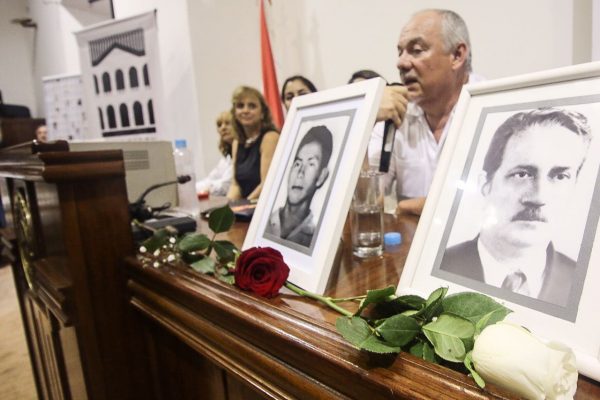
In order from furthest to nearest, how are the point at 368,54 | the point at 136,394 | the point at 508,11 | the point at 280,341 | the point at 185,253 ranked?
the point at 368,54 < the point at 508,11 < the point at 136,394 < the point at 185,253 < the point at 280,341

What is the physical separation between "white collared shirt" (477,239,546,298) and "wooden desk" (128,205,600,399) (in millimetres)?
81

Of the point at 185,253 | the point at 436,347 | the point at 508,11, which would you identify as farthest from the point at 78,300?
the point at 508,11

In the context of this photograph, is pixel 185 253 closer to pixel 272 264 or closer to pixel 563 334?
pixel 272 264

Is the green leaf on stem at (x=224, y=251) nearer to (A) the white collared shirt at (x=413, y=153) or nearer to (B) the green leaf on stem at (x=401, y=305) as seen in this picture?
(B) the green leaf on stem at (x=401, y=305)

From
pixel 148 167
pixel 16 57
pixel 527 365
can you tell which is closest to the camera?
pixel 527 365

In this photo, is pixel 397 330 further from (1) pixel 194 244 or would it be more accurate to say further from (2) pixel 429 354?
(1) pixel 194 244

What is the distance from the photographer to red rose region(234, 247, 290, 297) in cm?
47

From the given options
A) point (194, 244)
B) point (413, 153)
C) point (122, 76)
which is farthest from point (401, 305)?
point (122, 76)

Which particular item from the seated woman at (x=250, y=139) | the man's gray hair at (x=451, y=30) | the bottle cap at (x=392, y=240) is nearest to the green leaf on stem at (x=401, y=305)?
the bottle cap at (x=392, y=240)

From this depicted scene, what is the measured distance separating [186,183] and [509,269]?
1079 millimetres

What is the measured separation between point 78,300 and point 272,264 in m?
0.48

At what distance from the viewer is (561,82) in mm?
367

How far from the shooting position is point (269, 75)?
2.92m

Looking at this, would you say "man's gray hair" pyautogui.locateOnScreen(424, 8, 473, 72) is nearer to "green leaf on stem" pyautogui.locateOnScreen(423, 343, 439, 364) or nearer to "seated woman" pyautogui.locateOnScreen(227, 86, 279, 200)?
"seated woman" pyautogui.locateOnScreen(227, 86, 279, 200)
